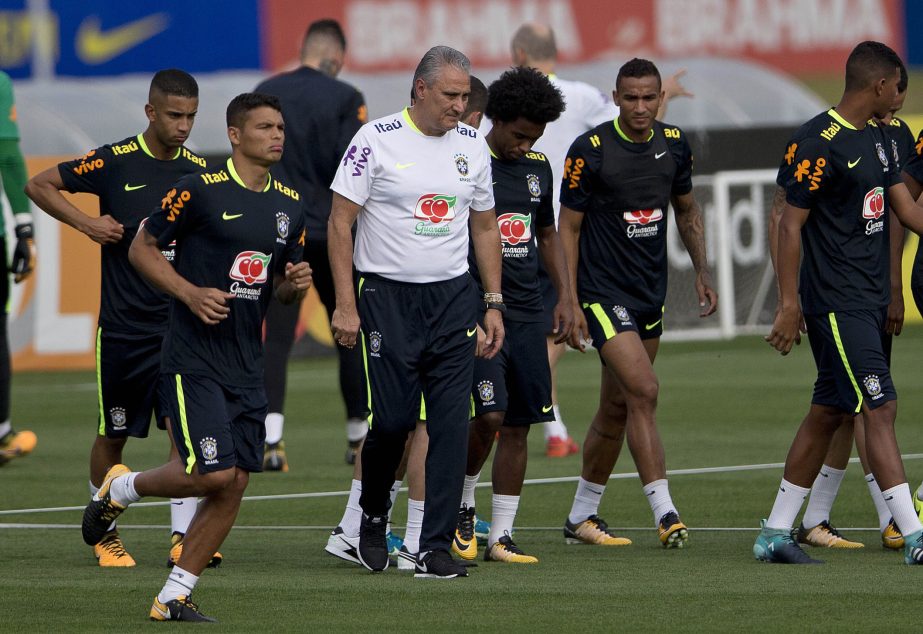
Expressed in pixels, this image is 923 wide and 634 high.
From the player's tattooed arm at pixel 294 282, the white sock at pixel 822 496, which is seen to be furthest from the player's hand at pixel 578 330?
the player's tattooed arm at pixel 294 282

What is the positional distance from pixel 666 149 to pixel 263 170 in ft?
8.19

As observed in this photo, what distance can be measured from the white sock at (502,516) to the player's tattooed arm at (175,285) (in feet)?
6.39

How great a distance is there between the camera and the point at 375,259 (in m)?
8.10

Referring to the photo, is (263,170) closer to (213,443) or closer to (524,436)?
(213,443)

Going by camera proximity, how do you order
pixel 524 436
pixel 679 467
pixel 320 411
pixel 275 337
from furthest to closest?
pixel 320 411 < pixel 275 337 < pixel 679 467 < pixel 524 436

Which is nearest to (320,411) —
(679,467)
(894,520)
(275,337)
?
(275,337)

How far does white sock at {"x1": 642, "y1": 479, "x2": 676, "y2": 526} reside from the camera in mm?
8883

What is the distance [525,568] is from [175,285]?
2071 millimetres

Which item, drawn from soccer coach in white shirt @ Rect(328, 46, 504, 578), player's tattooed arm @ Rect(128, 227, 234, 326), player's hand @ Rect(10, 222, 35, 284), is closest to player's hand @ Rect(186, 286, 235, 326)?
player's tattooed arm @ Rect(128, 227, 234, 326)

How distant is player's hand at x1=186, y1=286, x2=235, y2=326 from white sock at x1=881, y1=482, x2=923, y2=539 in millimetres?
2976

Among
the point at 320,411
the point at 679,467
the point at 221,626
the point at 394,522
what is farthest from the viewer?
the point at 320,411

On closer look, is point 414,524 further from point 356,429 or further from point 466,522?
point 356,429

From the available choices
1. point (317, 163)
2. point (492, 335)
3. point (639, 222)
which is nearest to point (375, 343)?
point (492, 335)

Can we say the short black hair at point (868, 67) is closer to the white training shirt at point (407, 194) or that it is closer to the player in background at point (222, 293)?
the white training shirt at point (407, 194)
